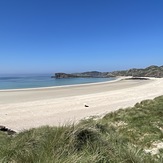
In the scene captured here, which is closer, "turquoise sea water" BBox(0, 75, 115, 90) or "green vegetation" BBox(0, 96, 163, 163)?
"green vegetation" BBox(0, 96, 163, 163)

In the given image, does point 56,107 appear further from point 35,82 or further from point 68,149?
point 35,82

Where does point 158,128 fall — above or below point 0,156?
below

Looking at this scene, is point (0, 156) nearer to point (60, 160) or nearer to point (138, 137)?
point (60, 160)

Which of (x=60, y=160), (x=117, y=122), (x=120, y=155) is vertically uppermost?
(x=60, y=160)

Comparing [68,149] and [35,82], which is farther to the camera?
[35,82]

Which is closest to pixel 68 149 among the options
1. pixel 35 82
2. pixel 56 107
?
pixel 56 107

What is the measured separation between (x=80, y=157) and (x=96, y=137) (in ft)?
3.90

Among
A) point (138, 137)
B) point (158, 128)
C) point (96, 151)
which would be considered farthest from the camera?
point (158, 128)

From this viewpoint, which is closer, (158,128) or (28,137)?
(28,137)

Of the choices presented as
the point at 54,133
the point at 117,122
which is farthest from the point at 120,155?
the point at 117,122

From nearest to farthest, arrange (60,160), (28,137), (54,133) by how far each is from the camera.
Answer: (60,160), (54,133), (28,137)

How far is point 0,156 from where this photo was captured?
122 inches

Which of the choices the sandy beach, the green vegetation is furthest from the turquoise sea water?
the green vegetation

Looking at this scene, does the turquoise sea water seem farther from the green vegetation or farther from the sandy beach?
the green vegetation
